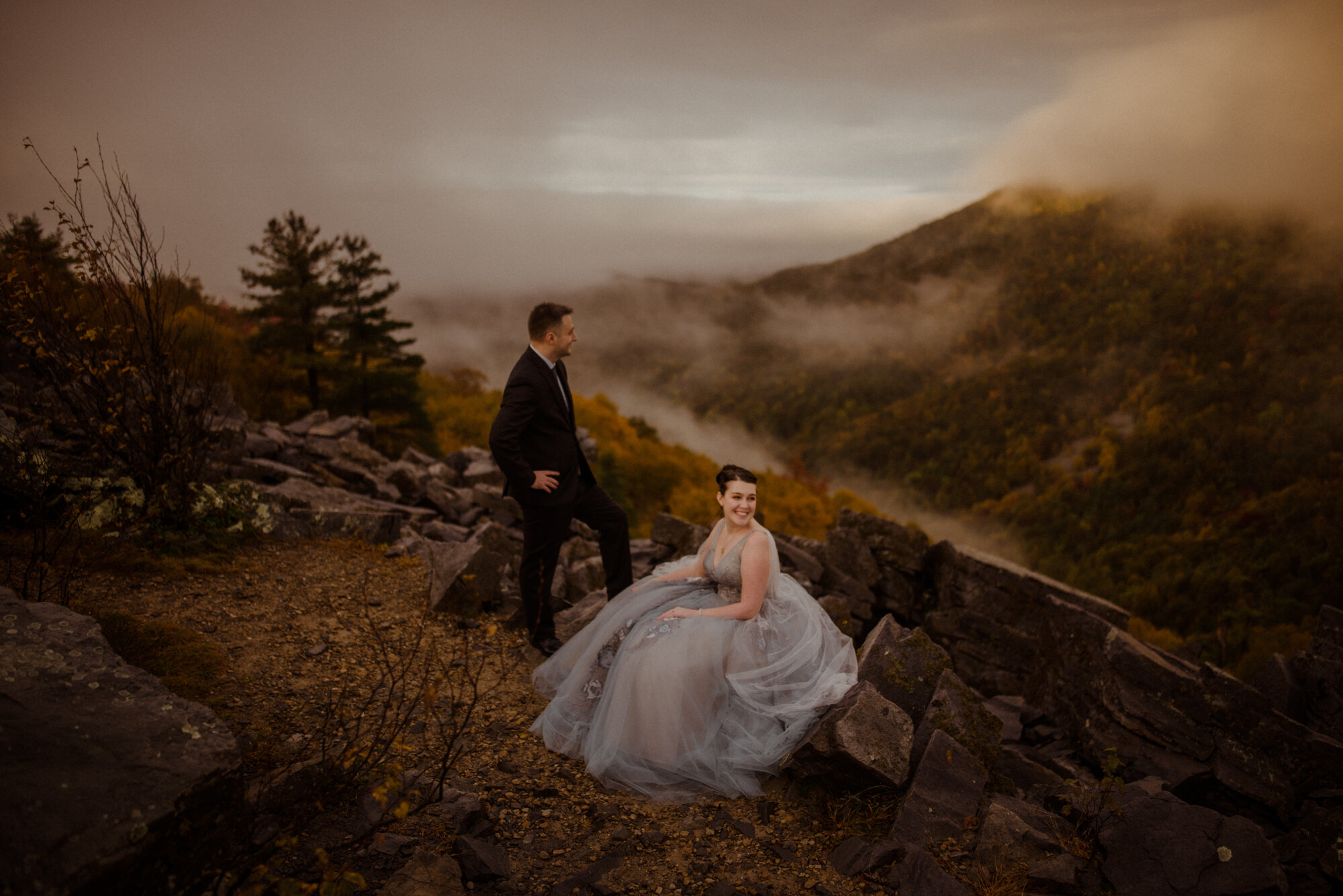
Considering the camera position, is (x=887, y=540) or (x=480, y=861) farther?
(x=887, y=540)

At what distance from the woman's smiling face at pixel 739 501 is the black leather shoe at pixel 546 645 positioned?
218cm

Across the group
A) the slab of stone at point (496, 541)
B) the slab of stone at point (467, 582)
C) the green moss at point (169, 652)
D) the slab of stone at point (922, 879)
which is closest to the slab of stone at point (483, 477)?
the slab of stone at point (496, 541)

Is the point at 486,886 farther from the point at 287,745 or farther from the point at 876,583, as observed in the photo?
the point at 876,583

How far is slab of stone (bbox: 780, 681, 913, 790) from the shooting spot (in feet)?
13.5

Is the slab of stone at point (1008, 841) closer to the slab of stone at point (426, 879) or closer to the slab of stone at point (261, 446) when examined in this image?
the slab of stone at point (426, 879)

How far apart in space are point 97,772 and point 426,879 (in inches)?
59.0

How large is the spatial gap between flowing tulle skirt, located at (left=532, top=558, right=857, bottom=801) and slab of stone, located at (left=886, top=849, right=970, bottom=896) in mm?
944

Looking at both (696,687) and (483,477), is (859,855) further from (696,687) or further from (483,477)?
(483,477)

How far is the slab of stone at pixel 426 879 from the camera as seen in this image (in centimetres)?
303

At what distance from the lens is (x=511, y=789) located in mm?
4078

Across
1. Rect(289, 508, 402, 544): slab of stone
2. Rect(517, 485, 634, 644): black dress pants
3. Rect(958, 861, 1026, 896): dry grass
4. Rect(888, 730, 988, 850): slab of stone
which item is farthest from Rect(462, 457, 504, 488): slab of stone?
Rect(958, 861, 1026, 896): dry grass

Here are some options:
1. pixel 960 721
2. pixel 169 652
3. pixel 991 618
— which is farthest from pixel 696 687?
pixel 991 618

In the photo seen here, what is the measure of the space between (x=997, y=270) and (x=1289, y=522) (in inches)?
4172

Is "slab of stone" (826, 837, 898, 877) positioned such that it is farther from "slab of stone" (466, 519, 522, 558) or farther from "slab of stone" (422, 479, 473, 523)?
"slab of stone" (422, 479, 473, 523)
